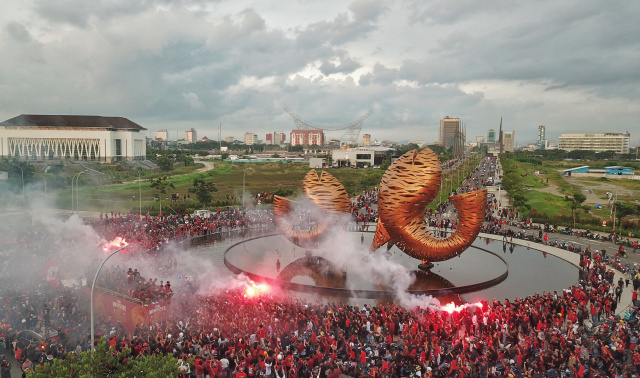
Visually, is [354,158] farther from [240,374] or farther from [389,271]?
[240,374]

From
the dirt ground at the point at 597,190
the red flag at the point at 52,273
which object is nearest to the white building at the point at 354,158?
the dirt ground at the point at 597,190

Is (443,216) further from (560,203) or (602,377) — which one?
(602,377)

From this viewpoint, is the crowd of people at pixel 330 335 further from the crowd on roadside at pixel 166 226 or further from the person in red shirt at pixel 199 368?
the crowd on roadside at pixel 166 226

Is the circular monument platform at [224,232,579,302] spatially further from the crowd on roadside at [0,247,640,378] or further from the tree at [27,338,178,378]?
the tree at [27,338,178,378]

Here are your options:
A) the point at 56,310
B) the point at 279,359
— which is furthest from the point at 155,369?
the point at 56,310

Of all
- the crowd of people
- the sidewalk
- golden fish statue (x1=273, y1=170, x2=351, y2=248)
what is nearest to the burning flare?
the crowd of people
